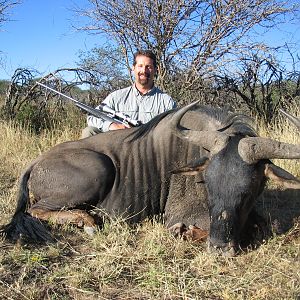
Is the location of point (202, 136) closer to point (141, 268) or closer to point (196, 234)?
point (196, 234)

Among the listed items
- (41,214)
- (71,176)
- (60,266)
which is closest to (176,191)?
(71,176)

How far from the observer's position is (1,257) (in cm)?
304

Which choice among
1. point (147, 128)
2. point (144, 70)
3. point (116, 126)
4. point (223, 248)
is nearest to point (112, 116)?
point (116, 126)

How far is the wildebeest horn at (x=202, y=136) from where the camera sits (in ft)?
11.7

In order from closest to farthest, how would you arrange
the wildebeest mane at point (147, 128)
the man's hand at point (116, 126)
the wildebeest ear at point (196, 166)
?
the wildebeest ear at point (196, 166) → the wildebeest mane at point (147, 128) → the man's hand at point (116, 126)

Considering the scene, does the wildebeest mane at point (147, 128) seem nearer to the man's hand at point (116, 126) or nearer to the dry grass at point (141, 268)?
the man's hand at point (116, 126)

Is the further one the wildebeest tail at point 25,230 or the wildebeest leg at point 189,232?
the wildebeest leg at point 189,232

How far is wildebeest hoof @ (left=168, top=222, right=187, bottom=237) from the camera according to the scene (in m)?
3.86

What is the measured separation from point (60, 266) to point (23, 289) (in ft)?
1.46

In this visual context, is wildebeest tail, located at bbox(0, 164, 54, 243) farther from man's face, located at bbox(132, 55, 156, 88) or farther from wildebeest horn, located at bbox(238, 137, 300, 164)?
man's face, located at bbox(132, 55, 156, 88)

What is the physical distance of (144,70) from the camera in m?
5.76

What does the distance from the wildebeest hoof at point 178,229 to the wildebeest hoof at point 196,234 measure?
2.4 inches

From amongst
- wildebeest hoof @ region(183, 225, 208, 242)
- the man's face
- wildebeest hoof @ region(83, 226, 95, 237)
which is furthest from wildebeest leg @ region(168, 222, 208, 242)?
the man's face

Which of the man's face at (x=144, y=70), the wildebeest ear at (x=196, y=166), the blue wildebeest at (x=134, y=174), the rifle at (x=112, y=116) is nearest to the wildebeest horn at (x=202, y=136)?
the blue wildebeest at (x=134, y=174)
